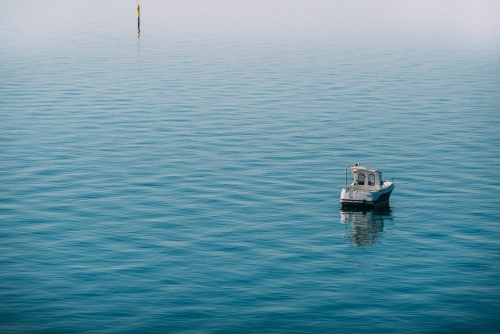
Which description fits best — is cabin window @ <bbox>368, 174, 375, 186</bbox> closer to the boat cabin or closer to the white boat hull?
the boat cabin

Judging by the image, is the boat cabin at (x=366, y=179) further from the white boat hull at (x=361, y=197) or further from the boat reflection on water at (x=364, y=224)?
the boat reflection on water at (x=364, y=224)

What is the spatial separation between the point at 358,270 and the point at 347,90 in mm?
105608

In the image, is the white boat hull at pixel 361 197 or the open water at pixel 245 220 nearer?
the open water at pixel 245 220

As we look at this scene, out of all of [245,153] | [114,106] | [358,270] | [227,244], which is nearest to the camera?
[358,270]

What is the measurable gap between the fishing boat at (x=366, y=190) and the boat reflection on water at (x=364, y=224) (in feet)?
3.19

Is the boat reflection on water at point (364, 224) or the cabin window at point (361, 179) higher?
the cabin window at point (361, 179)

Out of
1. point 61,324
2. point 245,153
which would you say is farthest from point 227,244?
point 245,153

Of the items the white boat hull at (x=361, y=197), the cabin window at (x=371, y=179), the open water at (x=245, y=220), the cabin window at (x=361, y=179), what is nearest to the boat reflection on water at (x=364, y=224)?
the open water at (x=245, y=220)

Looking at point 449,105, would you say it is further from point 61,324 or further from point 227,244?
point 61,324

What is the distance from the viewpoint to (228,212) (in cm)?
10556

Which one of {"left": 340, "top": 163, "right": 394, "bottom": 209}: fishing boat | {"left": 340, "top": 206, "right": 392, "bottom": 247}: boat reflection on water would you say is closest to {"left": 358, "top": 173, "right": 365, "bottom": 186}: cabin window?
{"left": 340, "top": 163, "right": 394, "bottom": 209}: fishing boat

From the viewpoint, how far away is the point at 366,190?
110 m

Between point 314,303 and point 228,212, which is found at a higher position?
point 228,212

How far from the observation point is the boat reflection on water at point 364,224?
3873 inches
